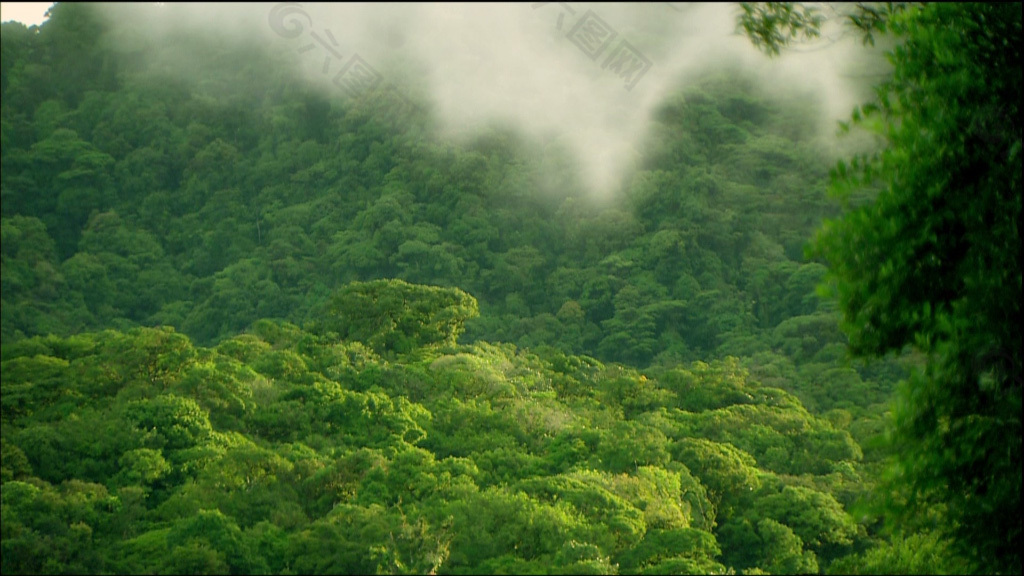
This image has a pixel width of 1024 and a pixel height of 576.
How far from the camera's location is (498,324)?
40688mm

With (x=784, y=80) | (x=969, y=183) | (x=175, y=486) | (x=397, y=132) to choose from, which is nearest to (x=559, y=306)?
(x=397, y=132)

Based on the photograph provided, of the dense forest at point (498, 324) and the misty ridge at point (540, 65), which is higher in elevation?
the misty ridge at point (540, 65)

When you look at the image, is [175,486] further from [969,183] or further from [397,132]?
[397,132]

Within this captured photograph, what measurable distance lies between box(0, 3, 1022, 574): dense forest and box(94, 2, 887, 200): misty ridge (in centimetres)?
71

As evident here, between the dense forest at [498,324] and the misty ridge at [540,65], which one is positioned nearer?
the dense forest at [498,324]

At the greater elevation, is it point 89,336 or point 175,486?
point 89,336

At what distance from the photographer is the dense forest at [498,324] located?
7.51 metres

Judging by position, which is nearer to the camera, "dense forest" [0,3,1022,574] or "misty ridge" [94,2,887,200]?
"dense forest" [0,3,1022,574]

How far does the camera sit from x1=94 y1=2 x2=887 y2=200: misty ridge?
159 ft

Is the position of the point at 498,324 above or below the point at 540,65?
below

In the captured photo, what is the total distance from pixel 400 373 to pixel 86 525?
9.07 m

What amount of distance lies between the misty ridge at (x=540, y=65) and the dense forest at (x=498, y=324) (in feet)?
2.33

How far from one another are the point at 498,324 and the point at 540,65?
1556cm

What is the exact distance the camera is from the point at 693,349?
40625 mm
